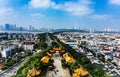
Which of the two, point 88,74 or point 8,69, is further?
point 8,69

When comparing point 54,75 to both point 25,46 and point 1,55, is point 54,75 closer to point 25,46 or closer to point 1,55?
point 1,55

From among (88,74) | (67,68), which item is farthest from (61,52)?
(88,74)

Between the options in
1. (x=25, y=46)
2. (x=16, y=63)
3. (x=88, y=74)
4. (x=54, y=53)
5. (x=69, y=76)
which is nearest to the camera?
(x=88, y=74)

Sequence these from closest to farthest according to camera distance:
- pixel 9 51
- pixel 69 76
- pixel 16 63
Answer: pixel 69 76, pixel 16 63, pixel 9 51

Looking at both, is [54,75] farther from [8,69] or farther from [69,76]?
[8,69]

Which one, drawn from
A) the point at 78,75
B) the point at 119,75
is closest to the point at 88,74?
the point at 78,75

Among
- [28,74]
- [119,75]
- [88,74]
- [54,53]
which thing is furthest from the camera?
[54,53]

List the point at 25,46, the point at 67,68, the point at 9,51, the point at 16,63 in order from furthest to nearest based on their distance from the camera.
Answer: the point at 25,46, the point at 9,51, the point at 16,63, the point at 67,68

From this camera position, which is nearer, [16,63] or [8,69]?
[8,69]
